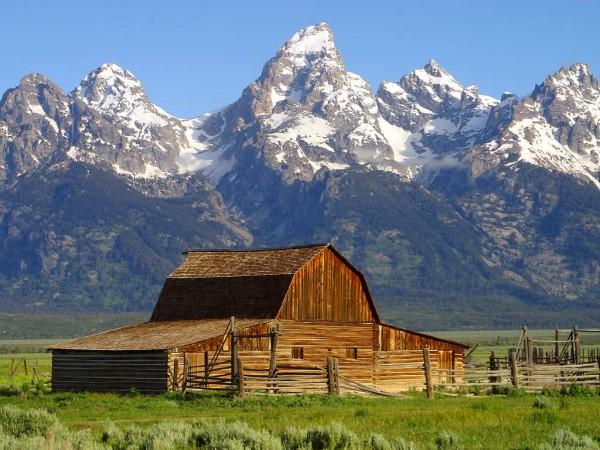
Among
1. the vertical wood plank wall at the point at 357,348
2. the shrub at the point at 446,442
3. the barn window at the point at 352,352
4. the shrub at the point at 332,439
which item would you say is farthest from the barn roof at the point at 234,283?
the shrub at the point at 446,442

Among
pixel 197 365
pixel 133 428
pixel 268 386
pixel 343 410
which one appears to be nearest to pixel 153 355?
pixel 197 365

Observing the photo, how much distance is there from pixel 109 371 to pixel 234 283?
8716 millimetres

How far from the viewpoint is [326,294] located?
6356 centimetres

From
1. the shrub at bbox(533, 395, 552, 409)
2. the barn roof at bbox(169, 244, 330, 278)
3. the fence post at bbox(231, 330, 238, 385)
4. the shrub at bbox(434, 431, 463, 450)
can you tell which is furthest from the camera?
the barn roof at bbox(169, 244, 330, 278)

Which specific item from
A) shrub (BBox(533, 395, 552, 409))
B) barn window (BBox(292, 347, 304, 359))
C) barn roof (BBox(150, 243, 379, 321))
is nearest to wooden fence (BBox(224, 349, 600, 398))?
barn window (BBox(292, 347, 304, 359))

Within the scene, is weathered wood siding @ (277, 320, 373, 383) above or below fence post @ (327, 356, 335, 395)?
above

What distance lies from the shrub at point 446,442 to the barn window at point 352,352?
33.9 meters

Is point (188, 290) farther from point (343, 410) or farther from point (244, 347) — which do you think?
point (343, 410)

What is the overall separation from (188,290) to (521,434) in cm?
3594

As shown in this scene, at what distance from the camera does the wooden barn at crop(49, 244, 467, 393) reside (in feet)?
185

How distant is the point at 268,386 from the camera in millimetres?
51875

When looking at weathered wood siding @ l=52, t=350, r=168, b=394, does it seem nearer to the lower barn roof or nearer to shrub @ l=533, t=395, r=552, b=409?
the lower barn roof

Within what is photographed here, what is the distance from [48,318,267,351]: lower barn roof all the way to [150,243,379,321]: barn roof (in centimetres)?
107

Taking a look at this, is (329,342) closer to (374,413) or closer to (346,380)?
(346,380)
